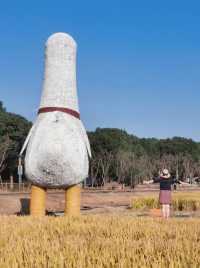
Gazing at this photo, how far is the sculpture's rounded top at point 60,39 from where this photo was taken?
10.6m

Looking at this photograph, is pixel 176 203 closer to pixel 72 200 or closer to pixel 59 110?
pixel 72 200

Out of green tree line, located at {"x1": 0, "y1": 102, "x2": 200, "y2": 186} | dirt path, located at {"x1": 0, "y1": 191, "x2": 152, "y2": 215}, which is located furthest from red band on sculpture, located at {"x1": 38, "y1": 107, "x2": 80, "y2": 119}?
green tree line, located at {"x1": 0, "y1": 102, "x2": 200, "y2": 186}

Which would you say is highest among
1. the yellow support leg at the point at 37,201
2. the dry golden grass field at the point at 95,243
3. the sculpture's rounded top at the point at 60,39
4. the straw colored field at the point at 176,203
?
the sculpture's rounded top at the point at 60,39

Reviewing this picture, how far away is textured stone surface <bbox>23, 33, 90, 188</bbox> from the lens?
970 centimetres

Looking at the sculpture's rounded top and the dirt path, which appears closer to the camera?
the sculpture's rounded top

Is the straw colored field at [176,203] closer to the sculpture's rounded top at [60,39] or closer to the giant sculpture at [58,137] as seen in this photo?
the giant sculpture at [58,137]

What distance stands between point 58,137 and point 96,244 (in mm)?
4629

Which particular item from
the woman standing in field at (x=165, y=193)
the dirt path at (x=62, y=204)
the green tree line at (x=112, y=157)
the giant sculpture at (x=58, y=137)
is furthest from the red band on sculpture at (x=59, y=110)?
the green tree line at (x=112, y=157)

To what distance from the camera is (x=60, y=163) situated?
31.6ft

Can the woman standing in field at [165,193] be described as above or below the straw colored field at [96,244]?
above

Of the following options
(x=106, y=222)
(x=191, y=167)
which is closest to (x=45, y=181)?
(x=106, y=222)

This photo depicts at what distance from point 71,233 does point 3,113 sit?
156 feet

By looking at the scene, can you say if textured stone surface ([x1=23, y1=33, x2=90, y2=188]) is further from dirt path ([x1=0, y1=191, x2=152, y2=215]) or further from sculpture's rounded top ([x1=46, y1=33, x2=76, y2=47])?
dirt path ([x1=0, y1=191, x2=152, y2=215])

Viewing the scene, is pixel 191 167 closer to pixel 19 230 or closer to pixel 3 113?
pixel 3 113
